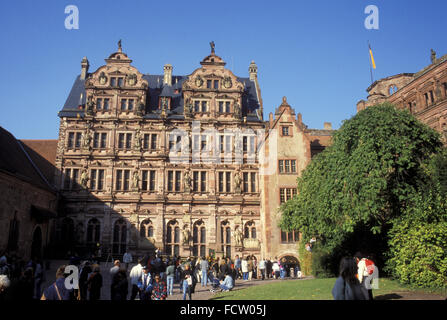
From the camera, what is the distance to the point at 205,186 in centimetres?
3562

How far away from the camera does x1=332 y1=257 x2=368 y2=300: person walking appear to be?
21.1 feet

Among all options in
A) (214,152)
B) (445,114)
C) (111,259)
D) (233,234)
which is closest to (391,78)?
(445,114)

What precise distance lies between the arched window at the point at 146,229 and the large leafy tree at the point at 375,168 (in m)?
18.5

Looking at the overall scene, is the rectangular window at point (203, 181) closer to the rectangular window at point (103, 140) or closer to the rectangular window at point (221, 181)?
the rectangular window at point (221, 181)

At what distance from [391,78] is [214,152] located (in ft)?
80.8

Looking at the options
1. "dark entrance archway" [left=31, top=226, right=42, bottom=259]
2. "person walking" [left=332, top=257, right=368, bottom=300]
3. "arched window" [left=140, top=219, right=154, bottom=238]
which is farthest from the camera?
"arched window" [left=140, top=219, right=154, bottom=238]

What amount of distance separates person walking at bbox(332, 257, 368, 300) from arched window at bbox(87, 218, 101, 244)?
3105 cm

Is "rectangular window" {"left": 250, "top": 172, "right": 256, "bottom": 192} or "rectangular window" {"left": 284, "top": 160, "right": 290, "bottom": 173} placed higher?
"rectangular window" {"left": 284, "top": 160, "right": 290, "bottom": 173}

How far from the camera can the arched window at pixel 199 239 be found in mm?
34062

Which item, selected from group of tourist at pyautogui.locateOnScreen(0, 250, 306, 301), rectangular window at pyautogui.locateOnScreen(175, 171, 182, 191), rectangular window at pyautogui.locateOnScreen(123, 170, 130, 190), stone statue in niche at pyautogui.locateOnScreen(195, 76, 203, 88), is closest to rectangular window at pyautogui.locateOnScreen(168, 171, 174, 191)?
rectangular window at pyautogui.locateOnScreen(175, 171, 182, 191)

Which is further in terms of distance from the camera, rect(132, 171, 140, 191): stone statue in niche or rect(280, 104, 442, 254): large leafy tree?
rect(132, 171, 140, 191): stone statue in niche

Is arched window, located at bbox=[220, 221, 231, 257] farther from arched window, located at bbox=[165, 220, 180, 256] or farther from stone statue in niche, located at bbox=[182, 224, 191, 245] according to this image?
arched window, located at bbox=[165, 220, 180, 256]

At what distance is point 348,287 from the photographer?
6.48 m

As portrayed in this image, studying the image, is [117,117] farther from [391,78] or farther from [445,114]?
[391,78]
